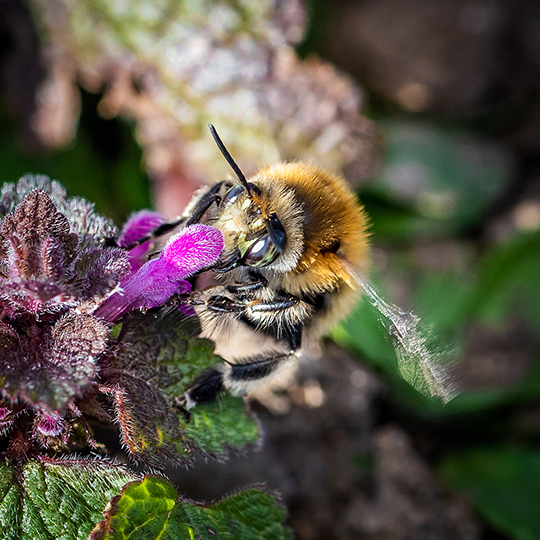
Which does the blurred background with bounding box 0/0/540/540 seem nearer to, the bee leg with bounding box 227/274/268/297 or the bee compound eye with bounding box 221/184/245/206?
the bee leg with bounding box 227/274/268/297

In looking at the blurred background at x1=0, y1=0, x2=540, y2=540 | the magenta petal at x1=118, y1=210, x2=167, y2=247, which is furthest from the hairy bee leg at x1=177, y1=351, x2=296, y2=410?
the blurred background at x1=0, y1=0, x2=540, y2=540

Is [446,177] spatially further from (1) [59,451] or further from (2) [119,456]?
(1) [59,451]

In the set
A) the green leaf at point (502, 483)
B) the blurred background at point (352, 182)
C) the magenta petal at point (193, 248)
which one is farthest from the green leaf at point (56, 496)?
the green leaf at point (502, 483)

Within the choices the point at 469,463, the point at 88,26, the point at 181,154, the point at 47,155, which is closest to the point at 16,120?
the point at 47,155

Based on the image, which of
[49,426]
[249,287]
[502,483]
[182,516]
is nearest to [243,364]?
[249,287]

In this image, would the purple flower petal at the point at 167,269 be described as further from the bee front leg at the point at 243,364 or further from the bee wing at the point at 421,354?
A: the bee wing at the point at 421,354

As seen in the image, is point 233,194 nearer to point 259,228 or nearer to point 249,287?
point 259,228

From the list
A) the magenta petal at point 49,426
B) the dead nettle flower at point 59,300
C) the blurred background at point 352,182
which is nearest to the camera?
the dead nettle flower at point 59,300
